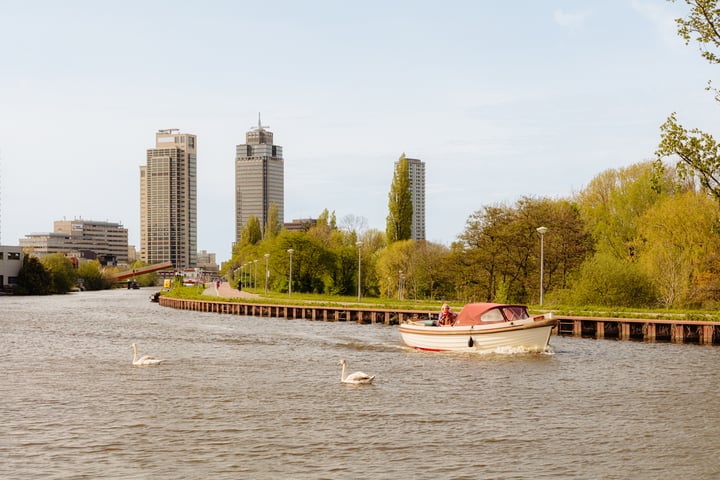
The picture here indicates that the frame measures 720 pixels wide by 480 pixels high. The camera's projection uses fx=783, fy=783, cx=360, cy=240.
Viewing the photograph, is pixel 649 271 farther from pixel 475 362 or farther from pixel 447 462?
pixel 447 462

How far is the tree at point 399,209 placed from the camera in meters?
118

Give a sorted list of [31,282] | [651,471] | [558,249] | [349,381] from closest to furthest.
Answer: [651,471]
[349,381]
[558,249]
[31,282]

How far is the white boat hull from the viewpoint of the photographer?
1471 inches

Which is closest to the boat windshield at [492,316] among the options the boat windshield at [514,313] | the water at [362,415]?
the boat windshield at [514,313]

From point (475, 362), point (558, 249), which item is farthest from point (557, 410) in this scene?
point (558, 249)

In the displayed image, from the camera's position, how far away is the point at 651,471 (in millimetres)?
17031

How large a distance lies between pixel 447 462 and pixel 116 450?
7.90 m

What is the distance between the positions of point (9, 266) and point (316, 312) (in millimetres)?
120813

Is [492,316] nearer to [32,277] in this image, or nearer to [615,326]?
[615,326]

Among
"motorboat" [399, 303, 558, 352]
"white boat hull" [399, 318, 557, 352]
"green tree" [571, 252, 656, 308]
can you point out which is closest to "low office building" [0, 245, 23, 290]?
"green tree" [571, 252, 656, 308]

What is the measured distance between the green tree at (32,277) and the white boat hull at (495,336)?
6048 inches

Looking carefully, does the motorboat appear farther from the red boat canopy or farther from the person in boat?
the person in boat

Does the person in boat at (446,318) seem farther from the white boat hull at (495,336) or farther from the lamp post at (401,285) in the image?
the lamp post at (401,285)

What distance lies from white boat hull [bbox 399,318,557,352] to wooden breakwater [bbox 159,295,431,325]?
17.5m
